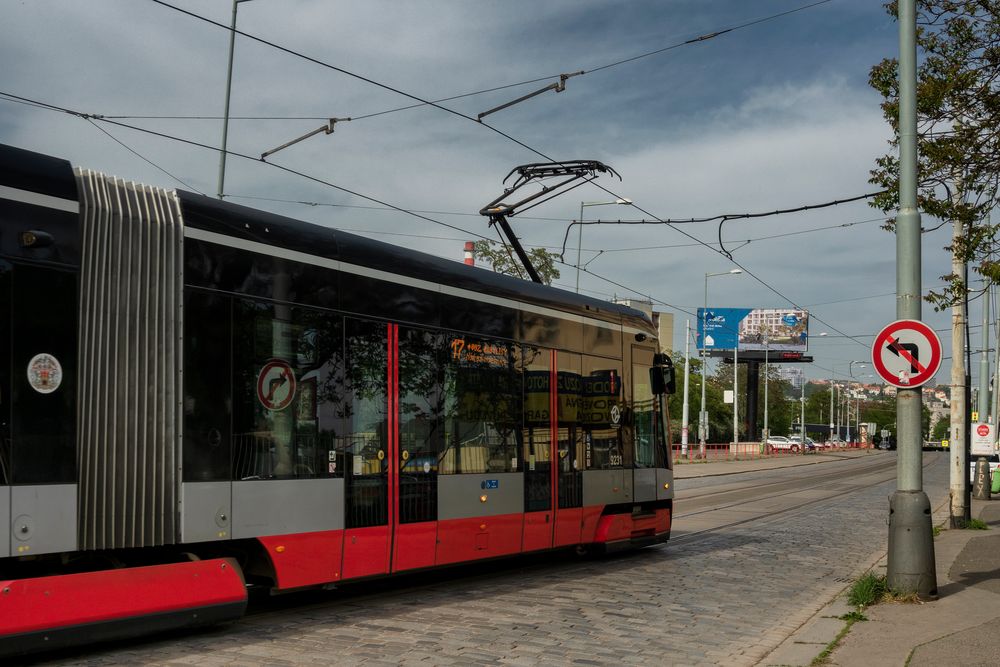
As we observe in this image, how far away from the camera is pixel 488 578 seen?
36.8 feet

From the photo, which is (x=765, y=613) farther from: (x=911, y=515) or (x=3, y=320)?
(x=3, y=320)

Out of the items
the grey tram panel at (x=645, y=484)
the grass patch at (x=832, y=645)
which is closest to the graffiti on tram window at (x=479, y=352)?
the grey tram panel at (x=645, y=484)

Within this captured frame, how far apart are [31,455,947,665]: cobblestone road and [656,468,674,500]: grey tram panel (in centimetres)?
78

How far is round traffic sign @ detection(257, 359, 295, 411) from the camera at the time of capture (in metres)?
7.88

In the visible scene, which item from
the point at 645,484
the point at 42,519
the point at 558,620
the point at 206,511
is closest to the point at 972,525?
the point at 645,484

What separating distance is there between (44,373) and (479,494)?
473 centimetres

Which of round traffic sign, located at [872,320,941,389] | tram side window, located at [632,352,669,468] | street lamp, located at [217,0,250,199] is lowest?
tram side window, located at [632,352,669,468]

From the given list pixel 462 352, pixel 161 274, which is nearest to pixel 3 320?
pixel 161 274

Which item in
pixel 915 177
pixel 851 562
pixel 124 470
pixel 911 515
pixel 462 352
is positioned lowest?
pixel 851 562

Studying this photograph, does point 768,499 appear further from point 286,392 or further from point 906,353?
point 286,392

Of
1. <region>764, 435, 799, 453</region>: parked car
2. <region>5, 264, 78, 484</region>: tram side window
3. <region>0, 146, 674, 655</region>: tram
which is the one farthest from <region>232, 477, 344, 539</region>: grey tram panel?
<region>764, 435, 799, 453</region>: parked car

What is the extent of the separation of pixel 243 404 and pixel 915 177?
21.9 feet

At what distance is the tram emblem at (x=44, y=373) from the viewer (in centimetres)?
636

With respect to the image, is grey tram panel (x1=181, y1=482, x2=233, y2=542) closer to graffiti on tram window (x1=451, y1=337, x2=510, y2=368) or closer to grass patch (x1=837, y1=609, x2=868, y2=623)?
graffiti on tram window (x1=451, y1=337, x2=510, y2=368)
